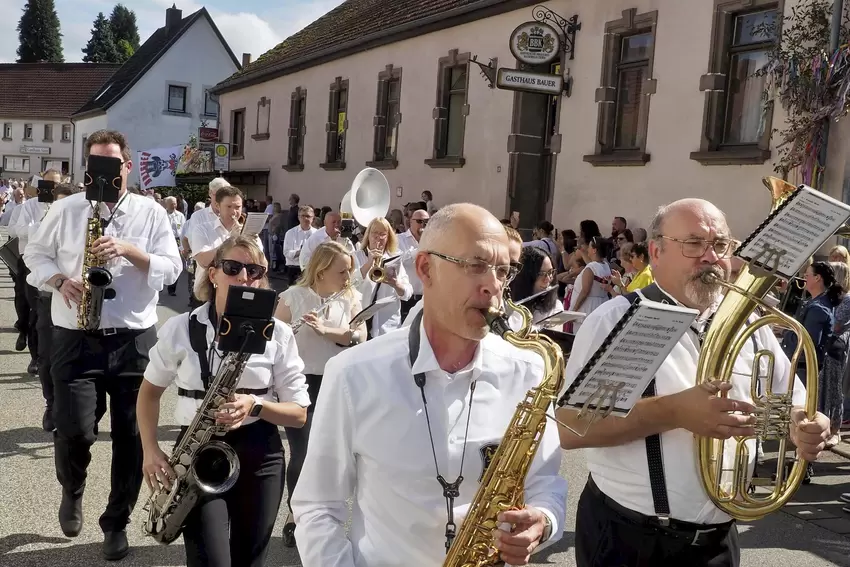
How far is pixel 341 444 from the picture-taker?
8.14ft

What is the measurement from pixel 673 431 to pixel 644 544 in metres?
0.40

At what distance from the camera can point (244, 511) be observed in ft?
11.7

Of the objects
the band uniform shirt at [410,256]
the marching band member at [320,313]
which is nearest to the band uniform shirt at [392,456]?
the marching band member at [320,313]

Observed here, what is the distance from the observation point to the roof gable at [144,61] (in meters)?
44.7

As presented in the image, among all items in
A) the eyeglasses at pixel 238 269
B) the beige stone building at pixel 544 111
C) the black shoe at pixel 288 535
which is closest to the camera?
the eyeglasses at pixel 238 269

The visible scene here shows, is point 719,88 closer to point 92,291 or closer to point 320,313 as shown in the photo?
point 320,313

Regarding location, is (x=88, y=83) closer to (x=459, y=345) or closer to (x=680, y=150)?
(x=680, y=150)

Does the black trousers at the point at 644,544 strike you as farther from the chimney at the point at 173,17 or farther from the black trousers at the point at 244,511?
the chimney at the point at 173,17

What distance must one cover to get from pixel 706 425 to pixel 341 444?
3.75 feet

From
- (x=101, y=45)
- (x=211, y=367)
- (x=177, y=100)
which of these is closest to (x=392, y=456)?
(x=211, y=367)

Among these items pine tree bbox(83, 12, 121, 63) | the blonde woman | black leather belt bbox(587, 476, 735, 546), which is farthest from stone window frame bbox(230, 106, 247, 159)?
pine tree bbox(83, 12, 121, 63)

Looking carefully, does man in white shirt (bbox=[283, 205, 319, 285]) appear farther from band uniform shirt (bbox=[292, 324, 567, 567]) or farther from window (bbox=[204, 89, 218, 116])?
window (bbox=[204, 89, 218, 116])

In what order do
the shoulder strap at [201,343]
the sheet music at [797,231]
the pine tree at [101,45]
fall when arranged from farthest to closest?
the pine tree at [101,45] < the shoulder strap at [201,343] < the sheet music at [797,231]

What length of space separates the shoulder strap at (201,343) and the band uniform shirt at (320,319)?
1587 mm
